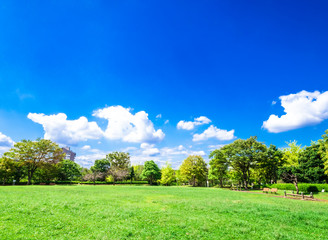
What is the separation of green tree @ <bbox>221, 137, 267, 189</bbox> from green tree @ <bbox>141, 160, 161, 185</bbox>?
32752 mm

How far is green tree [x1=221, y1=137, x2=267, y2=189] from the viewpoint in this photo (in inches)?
1764

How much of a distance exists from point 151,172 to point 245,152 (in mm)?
37840

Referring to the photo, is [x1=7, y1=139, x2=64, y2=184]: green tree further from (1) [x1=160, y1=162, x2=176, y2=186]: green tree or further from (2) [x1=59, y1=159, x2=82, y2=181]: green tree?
(1) [x1=160, y1=162, x2=176, y2=186]: green tree

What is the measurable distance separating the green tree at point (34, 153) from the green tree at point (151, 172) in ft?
105

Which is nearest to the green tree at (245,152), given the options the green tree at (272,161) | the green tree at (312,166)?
the green tree at (272,161)

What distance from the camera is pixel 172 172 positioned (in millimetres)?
68875

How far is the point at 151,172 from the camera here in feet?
227

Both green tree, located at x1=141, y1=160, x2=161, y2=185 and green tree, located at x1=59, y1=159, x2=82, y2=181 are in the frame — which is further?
green tree, located at x1=141, y1=160, x2=161, y2=185

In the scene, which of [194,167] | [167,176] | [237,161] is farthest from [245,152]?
[167,176]

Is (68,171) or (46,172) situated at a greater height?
(46,172)

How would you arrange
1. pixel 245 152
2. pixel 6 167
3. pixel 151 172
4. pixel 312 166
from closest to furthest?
pixel 312 166
pixel 6 167
pixel 245 152
pixel 151 172

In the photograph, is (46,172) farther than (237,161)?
Yes

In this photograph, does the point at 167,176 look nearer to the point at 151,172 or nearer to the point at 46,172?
the point at 151,172

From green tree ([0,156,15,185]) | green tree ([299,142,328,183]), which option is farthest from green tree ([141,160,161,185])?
green tree ([299,142,328,183])
